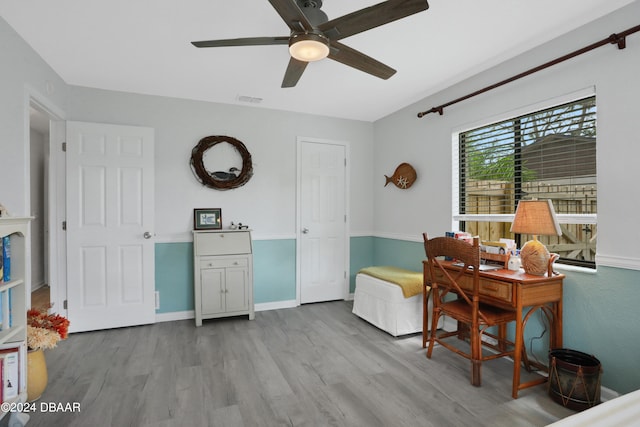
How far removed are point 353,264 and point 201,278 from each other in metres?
2.01

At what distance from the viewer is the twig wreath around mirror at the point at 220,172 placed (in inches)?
145

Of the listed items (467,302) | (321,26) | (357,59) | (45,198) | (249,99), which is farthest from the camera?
(45,198)

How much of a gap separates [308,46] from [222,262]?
247 cm

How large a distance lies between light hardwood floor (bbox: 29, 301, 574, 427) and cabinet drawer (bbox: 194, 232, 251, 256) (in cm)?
81

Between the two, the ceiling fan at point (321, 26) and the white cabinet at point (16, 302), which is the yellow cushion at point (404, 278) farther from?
the white cabinet at point (16, 302)

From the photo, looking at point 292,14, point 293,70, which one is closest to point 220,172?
point 293,70

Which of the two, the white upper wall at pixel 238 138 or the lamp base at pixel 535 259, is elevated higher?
the white upper wall at pixel 238 138

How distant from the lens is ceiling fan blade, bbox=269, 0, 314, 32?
1508 mm

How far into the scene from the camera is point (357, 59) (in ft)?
6.89

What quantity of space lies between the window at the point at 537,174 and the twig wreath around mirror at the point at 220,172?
2.32m

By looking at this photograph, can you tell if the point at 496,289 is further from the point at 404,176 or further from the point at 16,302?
the point at 16,302

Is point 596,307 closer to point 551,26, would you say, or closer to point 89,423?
point 551,26

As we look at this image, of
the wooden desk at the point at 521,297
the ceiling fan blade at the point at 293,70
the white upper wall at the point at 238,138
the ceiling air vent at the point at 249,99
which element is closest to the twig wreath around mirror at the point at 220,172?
the white upper wall at the point at 238,138

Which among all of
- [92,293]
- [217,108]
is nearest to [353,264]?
[217,108]
